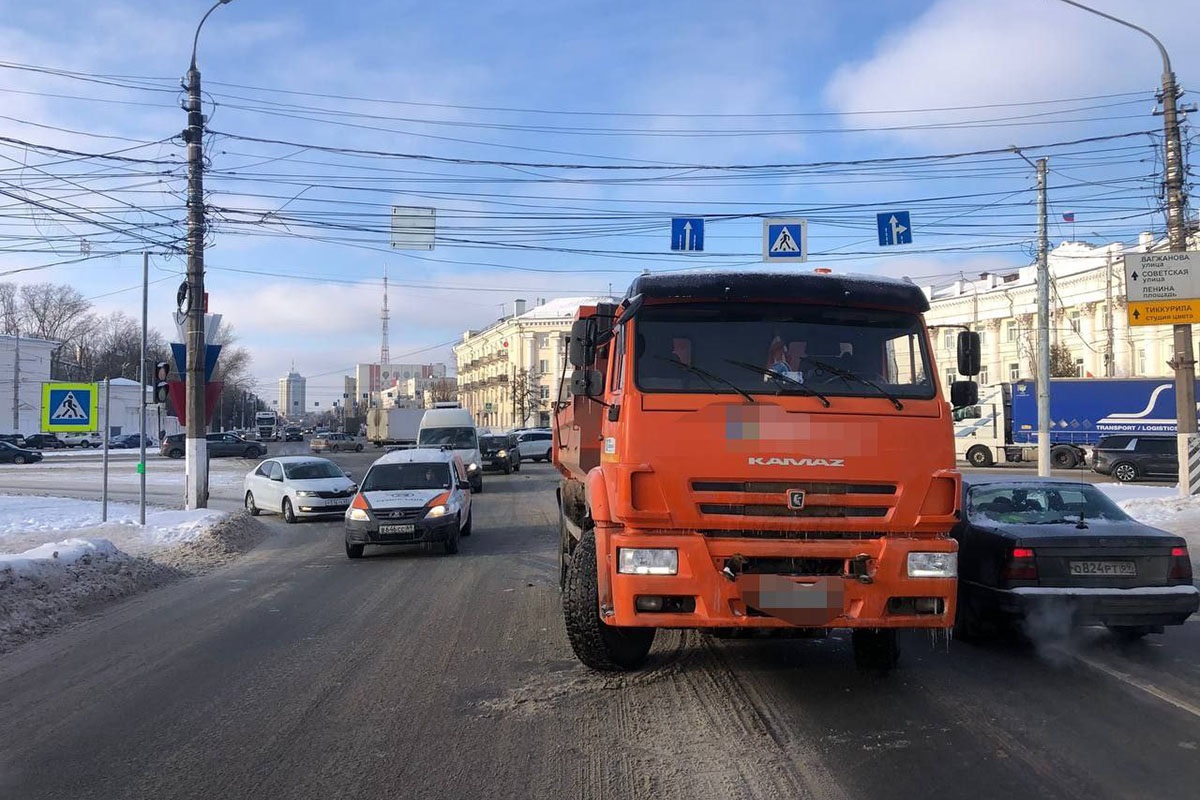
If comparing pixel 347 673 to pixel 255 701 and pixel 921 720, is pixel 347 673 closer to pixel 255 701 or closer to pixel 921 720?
pixel 255 701

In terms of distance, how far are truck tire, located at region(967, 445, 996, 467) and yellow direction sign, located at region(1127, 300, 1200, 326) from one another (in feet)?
80.4

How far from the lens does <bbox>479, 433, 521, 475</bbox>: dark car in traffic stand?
3672 cm

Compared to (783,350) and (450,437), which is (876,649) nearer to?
(783,350)

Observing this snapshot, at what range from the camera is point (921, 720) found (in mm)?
5355

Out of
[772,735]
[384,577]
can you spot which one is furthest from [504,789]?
[384,577]

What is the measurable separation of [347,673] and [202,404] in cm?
1383

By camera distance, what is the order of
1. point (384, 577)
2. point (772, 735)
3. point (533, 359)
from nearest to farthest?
point (772, 735) → point (384, 577) → point (533, 359)

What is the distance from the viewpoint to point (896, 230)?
61.7ft

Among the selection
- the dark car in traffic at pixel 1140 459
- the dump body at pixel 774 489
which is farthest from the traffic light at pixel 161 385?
the dark car in traffic at pixel 1140 459

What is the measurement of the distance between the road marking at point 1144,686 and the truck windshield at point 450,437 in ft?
83.0

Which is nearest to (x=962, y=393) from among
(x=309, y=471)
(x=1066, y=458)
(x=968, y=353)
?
(x=968, y=353)

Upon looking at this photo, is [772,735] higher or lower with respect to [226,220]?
lower

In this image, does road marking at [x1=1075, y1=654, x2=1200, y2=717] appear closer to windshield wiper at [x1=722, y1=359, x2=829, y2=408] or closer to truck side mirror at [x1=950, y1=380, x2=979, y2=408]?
truck side mirror at [x1=950, y1=380, x2=979, y2=408]

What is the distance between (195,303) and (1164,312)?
19824mm
